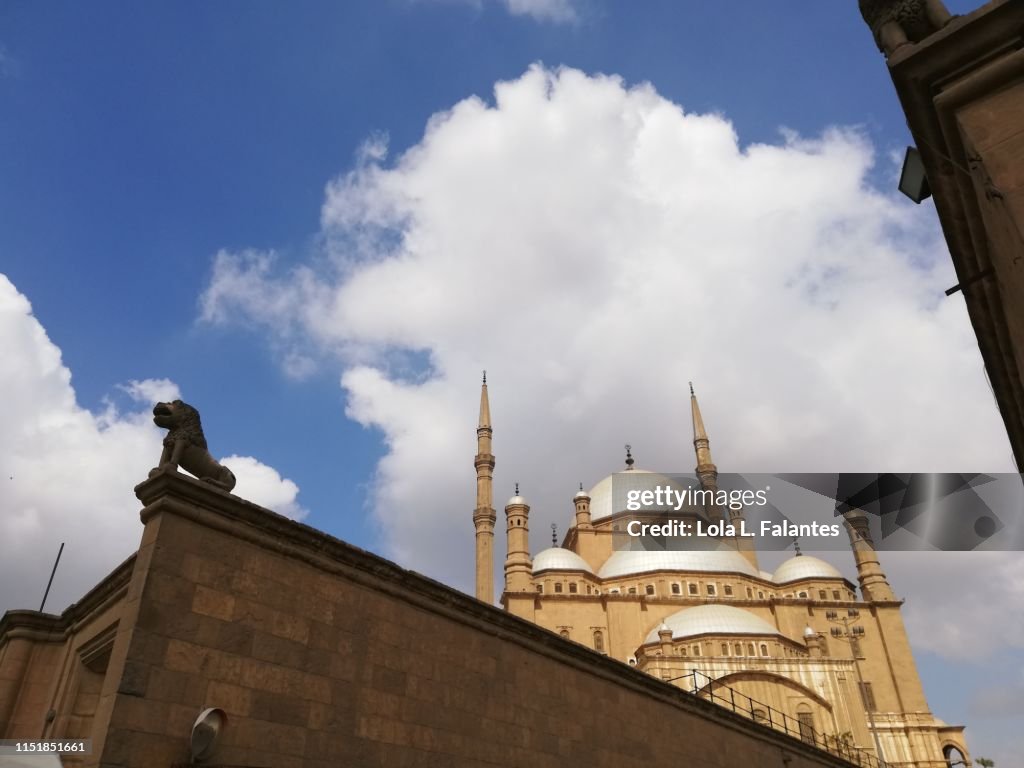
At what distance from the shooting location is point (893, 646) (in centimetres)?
4466

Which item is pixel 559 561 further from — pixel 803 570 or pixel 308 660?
pixel 308 660

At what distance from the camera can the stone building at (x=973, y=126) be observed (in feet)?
19.7

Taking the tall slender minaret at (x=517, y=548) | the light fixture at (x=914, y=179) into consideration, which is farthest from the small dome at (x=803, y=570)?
the light fixture at (x=914, y=179)

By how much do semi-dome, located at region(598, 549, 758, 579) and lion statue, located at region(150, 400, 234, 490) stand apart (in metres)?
42.6

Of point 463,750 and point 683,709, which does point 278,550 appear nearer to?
point 463,750

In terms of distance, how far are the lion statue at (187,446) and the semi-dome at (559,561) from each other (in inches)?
1637

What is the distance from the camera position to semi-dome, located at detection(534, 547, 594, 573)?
4744cm

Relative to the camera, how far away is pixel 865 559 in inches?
1923

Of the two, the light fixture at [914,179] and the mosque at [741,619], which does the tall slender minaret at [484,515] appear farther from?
the light fixture at [914,179]

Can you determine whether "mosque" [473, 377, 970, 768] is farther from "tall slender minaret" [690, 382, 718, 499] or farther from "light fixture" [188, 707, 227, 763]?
"light fixture" [188, 707, 227, 763]

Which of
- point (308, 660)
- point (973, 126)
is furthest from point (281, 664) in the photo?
point (973, 126)

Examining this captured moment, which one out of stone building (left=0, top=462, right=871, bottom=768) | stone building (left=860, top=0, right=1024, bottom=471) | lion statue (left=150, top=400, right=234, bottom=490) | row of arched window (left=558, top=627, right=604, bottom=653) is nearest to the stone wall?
stone building (left=0, top=462, right=871, bottom=768)

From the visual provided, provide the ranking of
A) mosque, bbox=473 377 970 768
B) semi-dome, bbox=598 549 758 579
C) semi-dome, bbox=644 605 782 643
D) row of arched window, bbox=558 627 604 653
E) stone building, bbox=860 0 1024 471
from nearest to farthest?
stone building, bbox=860 0 1024 471
mosque, bbox=473 377 970 768
semi-dome, bbox=644 605 782 643
row of arched window, bbox=558 627 604 653
semi-dome, bbox=598 549 758 579

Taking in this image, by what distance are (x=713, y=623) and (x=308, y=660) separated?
36366mm
